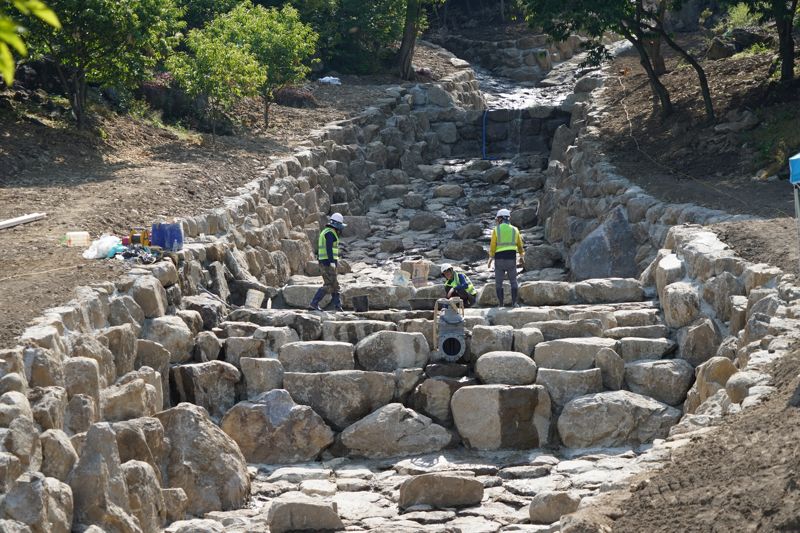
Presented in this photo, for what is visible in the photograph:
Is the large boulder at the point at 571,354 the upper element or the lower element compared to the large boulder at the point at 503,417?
upper

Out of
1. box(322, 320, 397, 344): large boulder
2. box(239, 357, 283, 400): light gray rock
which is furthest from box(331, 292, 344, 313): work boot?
box(239, 357, 283, 400): light gray rock

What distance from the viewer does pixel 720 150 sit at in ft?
63.6

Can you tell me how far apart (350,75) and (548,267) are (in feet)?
42.5

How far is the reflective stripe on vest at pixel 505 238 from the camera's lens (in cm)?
1523

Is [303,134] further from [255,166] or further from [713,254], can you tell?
[713,254]

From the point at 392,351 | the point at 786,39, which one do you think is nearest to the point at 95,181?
Answer: the point at 392,351

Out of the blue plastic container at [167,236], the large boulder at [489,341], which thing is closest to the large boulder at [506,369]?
the large boulder at [489,341]

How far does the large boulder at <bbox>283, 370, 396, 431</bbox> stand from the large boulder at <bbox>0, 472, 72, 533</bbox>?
4.73 metres

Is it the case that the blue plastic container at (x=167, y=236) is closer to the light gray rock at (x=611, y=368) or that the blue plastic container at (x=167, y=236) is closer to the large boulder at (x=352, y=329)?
the large boulder at (x=352, y=329)

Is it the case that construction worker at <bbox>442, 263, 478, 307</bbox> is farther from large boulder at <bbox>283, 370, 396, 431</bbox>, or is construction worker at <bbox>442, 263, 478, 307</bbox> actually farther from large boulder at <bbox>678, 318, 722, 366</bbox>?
large boulder at <bbox>678, 318, 722, 366</bbox>

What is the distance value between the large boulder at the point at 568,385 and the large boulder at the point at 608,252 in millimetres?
4953

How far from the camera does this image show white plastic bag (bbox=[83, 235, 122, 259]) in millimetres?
13336

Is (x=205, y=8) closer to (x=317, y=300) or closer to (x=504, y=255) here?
(x=317, y=300)

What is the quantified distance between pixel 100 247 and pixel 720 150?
10.1 m
